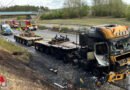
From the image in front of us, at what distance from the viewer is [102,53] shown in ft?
29.0

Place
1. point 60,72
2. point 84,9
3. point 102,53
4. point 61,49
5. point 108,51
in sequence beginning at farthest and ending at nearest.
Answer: point 84,9, point 61,49, point 60,72, point 102,53, point 108,51

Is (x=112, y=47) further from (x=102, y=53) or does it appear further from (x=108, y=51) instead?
(x=102, y=53)

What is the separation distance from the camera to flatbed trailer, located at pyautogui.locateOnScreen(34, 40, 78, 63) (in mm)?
11969

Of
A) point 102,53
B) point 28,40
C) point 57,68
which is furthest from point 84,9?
point 102,53

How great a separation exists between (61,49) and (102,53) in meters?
4.37

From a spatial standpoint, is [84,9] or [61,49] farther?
[84,9]

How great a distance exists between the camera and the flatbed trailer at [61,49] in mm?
11969

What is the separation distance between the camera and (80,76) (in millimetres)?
9797

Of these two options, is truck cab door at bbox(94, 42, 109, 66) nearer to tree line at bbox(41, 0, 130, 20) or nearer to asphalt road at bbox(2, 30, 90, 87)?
asphalt road at bbox(2, 30, 90, 87)

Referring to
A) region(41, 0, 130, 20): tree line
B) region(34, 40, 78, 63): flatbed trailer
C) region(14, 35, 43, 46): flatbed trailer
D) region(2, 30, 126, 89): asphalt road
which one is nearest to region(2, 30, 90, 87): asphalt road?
region(2, 30, 126, 89): asphalt road

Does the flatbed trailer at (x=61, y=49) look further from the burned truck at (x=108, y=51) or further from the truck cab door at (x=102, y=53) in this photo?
the truck cab door at (x=102, y=53)

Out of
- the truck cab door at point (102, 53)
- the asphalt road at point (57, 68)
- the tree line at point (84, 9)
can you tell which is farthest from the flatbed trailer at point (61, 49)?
the tree line at point (84, 9)

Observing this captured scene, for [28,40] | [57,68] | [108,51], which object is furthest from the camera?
[28,40]

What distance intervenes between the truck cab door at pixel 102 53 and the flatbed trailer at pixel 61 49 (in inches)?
117
